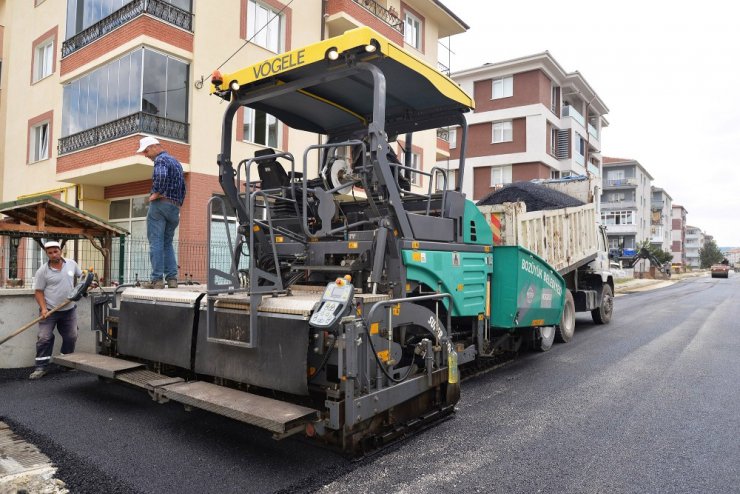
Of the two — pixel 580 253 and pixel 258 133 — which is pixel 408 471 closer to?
pixel 580 253

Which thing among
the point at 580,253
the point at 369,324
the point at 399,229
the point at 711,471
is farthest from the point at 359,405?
the point at 580,253

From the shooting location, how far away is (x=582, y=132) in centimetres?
3656

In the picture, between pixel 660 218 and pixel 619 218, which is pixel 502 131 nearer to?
pixel 619 218

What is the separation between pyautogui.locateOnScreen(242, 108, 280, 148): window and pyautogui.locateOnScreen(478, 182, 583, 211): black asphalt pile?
26.4 feet

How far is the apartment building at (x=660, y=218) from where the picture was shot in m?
73.4

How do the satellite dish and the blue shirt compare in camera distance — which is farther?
the blue shirt

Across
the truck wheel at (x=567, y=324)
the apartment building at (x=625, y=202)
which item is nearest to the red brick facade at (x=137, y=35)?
the truck wheel at (x=567, y=324)

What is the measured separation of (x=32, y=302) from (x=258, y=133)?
9.63 metres

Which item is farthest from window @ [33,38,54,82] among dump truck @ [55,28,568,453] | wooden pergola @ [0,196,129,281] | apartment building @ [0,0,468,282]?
dump truck @ [55,28,568,453]

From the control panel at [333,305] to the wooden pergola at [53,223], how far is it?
5.34 meters

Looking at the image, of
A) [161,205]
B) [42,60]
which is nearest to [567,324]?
[161,205]

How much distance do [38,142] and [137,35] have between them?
834 cm

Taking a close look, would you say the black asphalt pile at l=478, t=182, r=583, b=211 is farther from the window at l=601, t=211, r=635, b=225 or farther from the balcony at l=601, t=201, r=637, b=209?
the balcony at l=601, t=201, r=637, b=209

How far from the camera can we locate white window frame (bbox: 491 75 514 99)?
1296 inches
